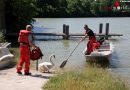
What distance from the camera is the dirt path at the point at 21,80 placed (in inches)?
490

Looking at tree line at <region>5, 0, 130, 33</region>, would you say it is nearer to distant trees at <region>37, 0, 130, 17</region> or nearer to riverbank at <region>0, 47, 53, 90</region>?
distant trees at <region>37, 0, 130, 17</region>

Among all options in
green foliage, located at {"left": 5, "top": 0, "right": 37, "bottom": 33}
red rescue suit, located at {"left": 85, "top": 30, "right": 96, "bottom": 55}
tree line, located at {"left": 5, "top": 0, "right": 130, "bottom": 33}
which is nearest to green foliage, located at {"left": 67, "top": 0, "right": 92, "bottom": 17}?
tree line, located at {"left": 5, "top": 0, "right": 130, "bottom": 33}

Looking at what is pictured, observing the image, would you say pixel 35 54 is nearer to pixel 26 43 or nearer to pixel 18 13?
pixel 26 43

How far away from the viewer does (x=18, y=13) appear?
123 feet

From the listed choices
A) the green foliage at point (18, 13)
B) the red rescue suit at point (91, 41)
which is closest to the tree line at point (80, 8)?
the green foliage at point (18, 13)

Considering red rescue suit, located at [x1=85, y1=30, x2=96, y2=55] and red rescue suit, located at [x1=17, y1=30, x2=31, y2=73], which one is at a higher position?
red rescue suit, located at [x1=17, y1=30, x2=31, y2=73]

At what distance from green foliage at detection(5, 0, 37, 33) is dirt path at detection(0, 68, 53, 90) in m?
21.7

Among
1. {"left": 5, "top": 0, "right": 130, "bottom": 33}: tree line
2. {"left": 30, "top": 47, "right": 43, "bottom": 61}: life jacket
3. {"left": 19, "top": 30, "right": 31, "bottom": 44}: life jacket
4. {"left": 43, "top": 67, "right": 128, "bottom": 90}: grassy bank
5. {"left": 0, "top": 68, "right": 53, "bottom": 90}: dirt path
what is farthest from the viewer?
{"left": 5, "top": 0, "right": 130, "bottom": 33}: tree line

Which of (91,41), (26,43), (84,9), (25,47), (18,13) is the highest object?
(26,43)

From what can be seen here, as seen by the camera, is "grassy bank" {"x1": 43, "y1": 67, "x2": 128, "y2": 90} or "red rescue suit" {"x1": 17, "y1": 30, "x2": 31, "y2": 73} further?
"red rescue suit" {"x1": 17, "y1": 30, "x2": 31, "y2": 73}

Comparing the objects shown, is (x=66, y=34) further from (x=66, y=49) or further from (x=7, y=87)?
(x=7, y=87)

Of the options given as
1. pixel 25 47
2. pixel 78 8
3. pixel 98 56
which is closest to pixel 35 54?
pixel 25 47

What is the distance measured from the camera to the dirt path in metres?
12.4

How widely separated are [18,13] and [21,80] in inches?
955
